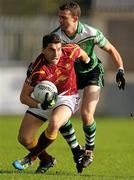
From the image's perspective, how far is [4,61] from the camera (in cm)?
3428

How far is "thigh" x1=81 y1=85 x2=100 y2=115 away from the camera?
39.9 feet

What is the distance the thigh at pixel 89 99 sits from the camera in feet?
A: 39.9

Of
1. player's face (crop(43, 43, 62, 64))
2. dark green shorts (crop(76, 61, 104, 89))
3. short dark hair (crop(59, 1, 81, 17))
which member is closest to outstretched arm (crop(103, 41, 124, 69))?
dark green shorts (crop(76, 61, 104, 89))

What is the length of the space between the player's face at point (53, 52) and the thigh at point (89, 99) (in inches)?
36.7

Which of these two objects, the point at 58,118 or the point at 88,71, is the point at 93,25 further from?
the point at 58,118

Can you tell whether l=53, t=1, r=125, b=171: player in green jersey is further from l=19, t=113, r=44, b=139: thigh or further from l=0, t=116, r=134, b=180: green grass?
l=19, t=113, r=44, b=139: thigh

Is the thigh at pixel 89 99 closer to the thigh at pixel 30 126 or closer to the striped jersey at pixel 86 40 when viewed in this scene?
the striped jersey at pixel 86 40

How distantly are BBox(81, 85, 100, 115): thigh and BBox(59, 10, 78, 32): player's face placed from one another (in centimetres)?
81

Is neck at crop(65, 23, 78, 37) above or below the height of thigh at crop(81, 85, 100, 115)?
above

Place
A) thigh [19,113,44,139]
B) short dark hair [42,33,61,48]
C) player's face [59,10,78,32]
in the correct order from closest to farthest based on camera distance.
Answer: short dark hair [42,33,61,48] → thigh [19,113,44,139] → player's face [59,10,78,32]

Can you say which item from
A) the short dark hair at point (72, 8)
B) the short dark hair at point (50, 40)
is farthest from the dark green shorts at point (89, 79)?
the short dark hair at point (50, 40)

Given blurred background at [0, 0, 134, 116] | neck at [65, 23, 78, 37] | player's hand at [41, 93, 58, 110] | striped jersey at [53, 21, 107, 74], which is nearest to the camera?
player's hand at [41, 93, 58, 110]

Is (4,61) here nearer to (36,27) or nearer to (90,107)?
(36,27)

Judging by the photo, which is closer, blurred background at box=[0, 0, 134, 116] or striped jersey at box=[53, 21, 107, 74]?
striped jersey at box=[53, 21, 107, 74]
